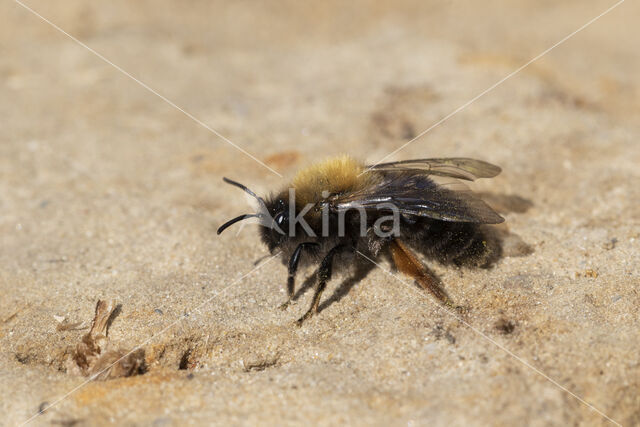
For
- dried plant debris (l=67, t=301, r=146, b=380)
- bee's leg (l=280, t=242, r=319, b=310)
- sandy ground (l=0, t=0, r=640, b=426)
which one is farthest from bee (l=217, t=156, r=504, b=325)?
dried plant debris (l=67, t=301, r=146, b=380)

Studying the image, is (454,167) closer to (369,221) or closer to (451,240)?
(451,240)

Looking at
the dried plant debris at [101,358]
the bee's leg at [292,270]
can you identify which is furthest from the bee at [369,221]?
the dried plant debris at [101,358]

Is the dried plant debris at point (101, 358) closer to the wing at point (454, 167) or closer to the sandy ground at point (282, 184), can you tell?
the sandy ground at point (282, 184)

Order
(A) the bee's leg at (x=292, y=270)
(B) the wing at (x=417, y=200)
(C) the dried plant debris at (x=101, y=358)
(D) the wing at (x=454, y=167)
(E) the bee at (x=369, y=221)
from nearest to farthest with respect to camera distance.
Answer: (C) the dried plant debris at (x=101, y=358), (B) the wing at (x=417, y=200), (E) the bee at (x=369, y=221), (A) the bee's leg at (x=292, y=270), (D) the wing at (x=454, y=167)

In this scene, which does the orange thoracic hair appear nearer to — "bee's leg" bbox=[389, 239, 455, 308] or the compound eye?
the compound eye

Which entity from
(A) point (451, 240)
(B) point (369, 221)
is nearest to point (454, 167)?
(A) point (451, 240)

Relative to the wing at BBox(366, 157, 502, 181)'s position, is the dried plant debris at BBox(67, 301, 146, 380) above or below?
below
